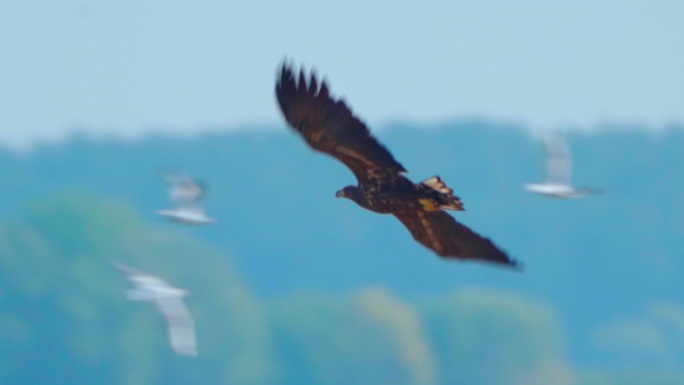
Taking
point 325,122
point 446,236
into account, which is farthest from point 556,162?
point 325,122

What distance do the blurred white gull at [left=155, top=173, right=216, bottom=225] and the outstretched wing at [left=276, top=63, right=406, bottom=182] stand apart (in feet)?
28.1

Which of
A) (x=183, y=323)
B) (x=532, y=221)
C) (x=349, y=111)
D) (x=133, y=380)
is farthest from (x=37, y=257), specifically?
(x=349, y=111)

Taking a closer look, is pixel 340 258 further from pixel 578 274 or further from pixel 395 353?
pixel 395 353

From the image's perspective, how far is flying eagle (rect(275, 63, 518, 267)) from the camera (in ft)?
34.0

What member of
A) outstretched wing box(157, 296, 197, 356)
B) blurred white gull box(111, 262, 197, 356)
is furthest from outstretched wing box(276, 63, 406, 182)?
outstretched wing box(157, 296, 197, 356)

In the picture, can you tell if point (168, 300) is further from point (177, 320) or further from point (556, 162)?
point (556, 162)

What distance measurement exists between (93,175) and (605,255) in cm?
1752

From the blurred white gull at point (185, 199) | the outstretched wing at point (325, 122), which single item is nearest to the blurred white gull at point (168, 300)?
the blurred white gull at point (185, 199)

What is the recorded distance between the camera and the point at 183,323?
21219 millimetres

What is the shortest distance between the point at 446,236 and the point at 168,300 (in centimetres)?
936

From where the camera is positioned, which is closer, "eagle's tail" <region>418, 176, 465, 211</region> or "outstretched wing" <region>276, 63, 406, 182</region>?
"outstretched wing" <region>276, 63, 406, 182</region>

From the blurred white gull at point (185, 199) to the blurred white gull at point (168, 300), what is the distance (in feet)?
2.34

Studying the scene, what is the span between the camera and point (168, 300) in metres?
Result: 20.4

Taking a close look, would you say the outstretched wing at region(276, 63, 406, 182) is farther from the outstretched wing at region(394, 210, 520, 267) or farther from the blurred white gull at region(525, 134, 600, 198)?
the blurred white gull at region(525, 134, 600, 198)
